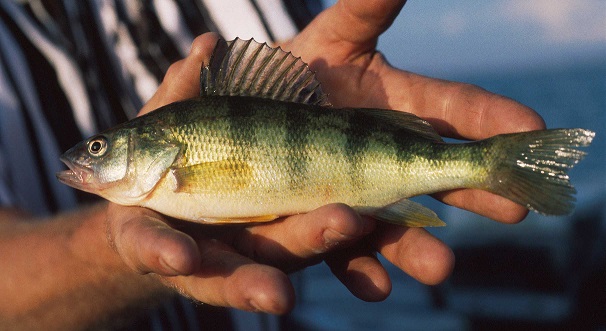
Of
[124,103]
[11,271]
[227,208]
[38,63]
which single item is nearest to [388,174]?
[227,208]

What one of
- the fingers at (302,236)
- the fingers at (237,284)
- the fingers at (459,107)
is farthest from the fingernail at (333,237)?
the fingers at (459,107)

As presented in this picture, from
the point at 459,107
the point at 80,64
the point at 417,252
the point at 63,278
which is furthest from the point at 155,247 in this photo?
the point at 80,64

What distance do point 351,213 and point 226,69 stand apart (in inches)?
44.4

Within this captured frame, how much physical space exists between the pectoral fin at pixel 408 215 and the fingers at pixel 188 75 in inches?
47.8

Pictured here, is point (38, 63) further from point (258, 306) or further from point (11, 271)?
point (258, 306)

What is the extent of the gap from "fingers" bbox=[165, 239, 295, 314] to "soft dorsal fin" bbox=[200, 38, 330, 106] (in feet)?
2.98

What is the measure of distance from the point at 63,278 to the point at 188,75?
139 centimetres

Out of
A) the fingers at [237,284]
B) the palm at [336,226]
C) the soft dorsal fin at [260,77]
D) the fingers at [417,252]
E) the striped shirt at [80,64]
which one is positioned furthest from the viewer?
the striped shirt at [80,64]

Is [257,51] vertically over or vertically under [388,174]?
over

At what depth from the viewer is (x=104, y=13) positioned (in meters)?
4.39

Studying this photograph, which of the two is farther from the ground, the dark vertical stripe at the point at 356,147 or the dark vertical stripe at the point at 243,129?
the dark vertical stripe at the point at 243,129

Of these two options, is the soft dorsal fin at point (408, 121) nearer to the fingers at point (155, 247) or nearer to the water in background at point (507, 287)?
the fingers at point (155, 247)

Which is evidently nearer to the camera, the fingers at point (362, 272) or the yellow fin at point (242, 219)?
the fingers at point (362, 272)

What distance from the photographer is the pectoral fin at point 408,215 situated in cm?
261
